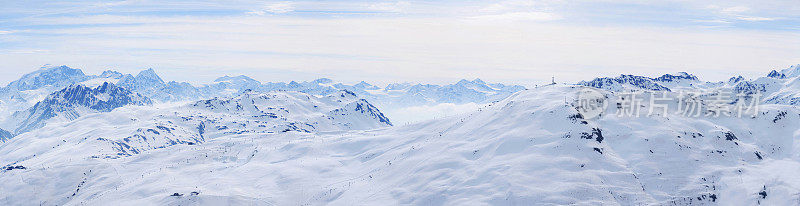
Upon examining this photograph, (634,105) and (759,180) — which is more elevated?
(634,105)

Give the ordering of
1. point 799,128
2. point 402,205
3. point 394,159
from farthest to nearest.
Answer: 1. point 394,159
2. point 799,128
3. point 402,205

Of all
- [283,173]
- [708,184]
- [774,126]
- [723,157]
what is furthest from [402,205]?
[774,126]

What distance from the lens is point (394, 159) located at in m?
187

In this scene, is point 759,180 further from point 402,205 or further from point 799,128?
point 402,205

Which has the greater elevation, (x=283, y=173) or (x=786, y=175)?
(x=786, y=175)

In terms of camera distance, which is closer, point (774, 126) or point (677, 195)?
point (677, 195)

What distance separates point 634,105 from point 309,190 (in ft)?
368

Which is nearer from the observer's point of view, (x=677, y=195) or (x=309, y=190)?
(x=677, y=195)

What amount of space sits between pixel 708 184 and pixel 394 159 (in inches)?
3719

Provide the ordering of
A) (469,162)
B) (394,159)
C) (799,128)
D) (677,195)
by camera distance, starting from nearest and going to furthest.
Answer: (677,195), (469,162), (799,128), (394,159)

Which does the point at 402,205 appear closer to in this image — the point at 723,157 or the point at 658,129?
the point at 658,129

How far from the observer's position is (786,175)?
14175 cm

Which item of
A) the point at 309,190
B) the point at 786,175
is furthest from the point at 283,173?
the point at 786,175

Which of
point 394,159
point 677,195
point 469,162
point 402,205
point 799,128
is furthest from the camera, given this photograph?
point 394,159
